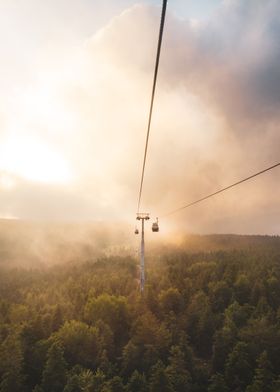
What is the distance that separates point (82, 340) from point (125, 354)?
13.7 m

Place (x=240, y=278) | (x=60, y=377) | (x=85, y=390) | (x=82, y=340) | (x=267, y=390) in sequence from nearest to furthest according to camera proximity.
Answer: (x=85, y=390), (x=267, y=390), (x=60, y=377), (x=82, y=340), (x=240, y=278)

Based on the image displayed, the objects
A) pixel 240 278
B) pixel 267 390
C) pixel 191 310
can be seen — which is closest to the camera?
pixel 267 390

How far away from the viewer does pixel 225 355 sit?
9325cm

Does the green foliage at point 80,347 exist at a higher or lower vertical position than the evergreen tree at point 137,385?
higher

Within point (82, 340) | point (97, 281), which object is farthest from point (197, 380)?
point (97, 281)

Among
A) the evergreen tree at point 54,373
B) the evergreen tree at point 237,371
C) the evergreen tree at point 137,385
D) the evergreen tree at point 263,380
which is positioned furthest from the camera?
the evergreen tree at point 237,371

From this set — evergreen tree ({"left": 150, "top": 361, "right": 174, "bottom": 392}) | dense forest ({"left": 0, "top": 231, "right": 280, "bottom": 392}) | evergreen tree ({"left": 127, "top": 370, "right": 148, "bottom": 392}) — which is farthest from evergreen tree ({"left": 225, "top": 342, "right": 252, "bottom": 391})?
evergreen tree ({"left": 127, "top": 370, "right": 148, "bottom": 392})

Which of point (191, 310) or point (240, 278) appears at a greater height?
point (240, 278)

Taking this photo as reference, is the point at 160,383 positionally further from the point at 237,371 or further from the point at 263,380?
the point at 237,371

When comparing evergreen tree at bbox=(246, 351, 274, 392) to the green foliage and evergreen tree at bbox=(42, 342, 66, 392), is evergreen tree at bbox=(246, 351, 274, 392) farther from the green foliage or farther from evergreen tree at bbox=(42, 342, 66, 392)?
the green foliage

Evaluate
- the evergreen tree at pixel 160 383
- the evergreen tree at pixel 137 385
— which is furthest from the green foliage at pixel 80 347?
the evergreen tree at pixel 160 383

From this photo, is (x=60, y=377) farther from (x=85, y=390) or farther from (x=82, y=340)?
(x=82, y=340)

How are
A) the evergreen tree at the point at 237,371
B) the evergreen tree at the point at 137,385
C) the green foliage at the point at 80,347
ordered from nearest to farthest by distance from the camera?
the evergreen tree at the point at 137,385 → the evergreen tree at the point at 237,371 → the green foliage at the point at 80,347

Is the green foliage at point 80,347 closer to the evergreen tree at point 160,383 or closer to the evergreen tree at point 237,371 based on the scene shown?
the evergreen tree at point 160,383
